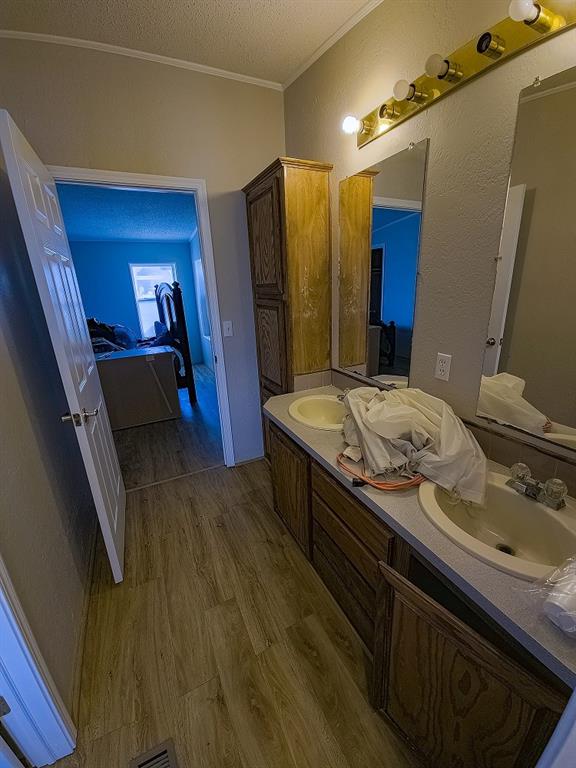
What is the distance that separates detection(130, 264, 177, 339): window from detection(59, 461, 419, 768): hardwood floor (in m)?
5.48

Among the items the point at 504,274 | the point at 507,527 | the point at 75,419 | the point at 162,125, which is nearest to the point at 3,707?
the point at 75,419

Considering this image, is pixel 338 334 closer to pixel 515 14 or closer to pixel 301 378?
pixel 301 378

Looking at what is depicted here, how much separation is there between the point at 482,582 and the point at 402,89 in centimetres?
167

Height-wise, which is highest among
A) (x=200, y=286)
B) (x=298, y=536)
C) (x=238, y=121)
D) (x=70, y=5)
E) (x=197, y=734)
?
(x=70, y=5)

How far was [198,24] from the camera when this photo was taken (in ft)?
5.23

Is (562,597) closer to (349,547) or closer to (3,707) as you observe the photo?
(349,547)

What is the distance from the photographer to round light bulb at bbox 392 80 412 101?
1224 mm

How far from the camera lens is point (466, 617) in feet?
2.95

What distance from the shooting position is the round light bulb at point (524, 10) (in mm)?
836

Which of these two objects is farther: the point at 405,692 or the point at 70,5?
the point at 70,5

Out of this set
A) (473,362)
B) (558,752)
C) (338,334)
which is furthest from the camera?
(338,334)

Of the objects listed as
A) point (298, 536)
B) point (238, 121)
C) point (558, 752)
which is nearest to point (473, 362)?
point (558, 752)

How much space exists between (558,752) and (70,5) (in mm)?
2721

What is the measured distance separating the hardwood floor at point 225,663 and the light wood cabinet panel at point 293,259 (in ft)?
3.59
